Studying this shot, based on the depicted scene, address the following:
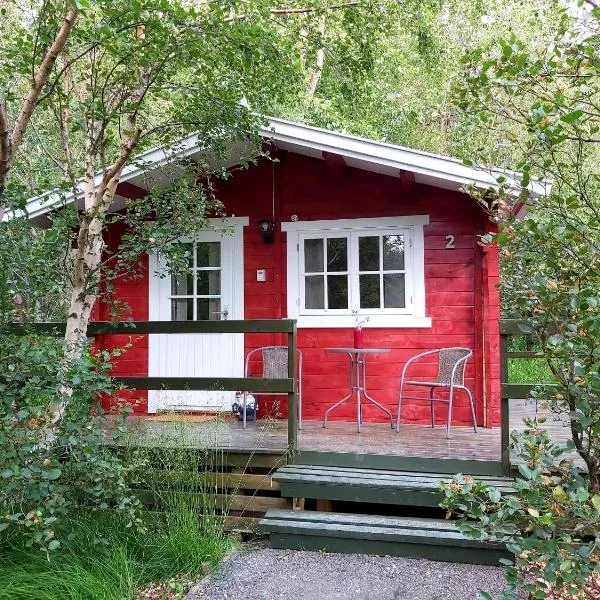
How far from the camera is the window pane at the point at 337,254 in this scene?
577 centimetres

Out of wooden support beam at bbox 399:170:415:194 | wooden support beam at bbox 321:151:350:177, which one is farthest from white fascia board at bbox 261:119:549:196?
wooden support beam at bbox 321:151:350:177

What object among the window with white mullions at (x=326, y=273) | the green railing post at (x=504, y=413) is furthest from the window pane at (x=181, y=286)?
the green railing post at (x=504, y=413)

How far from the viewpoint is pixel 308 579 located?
311 cm

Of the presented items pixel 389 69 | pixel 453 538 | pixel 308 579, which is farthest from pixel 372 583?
pixel 389 69

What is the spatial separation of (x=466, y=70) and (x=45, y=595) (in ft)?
10.1

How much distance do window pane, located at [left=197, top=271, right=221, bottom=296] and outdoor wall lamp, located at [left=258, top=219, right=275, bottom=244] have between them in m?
0.63

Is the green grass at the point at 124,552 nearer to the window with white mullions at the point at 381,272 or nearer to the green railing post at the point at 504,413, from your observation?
the green railing post at the point at 504,413

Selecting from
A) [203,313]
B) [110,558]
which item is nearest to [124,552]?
[110,558]

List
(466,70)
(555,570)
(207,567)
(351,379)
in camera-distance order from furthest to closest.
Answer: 1. (351,379)
2. (207,567)
3. (466,70)
4. (555,570)

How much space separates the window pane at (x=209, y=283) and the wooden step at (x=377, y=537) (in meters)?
2.92

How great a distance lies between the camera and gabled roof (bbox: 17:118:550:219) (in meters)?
4.74

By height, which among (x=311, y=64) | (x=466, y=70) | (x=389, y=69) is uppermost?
(x=389, y=69)

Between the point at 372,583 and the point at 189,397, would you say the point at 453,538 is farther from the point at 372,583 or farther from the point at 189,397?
the point at 189,397

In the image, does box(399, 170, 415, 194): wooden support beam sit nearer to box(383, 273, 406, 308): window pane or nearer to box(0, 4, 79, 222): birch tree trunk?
box(383, 273, 406, 308): window pane
